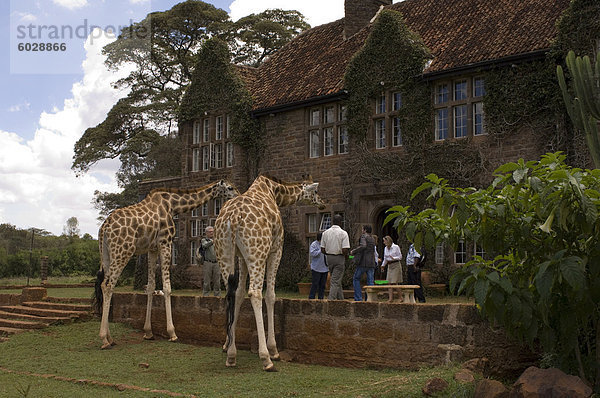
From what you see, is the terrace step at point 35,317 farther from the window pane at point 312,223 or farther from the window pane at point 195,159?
the window pane at point 195,159

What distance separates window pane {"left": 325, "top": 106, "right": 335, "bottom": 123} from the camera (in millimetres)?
21895

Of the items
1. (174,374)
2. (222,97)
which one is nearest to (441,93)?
(222,97)

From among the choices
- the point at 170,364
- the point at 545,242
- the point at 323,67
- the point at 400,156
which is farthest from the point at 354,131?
the point at 545,242

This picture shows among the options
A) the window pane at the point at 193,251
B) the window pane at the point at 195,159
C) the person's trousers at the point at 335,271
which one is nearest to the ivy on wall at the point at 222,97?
the window pane at the point at 195,159

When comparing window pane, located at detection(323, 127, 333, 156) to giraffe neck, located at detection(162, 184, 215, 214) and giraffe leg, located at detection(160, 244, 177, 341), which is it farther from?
giraffe leg, located at detection(160, 244, 177, 341)

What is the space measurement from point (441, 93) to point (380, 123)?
2287 mm

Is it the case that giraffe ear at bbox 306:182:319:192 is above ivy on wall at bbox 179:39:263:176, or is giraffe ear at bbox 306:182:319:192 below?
below

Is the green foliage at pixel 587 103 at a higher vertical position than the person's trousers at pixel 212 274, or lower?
higher

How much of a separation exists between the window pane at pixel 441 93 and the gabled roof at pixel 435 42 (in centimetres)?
65

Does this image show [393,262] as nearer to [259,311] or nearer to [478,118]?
[478,118]

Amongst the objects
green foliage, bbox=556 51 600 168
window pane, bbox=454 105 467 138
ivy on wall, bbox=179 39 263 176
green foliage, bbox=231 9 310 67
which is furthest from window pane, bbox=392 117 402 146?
green foliage, bbox=231 9 310 67

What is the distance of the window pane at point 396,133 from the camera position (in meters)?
20.2

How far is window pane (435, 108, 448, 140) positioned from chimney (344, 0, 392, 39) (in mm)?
6854

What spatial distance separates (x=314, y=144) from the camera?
883 inches
